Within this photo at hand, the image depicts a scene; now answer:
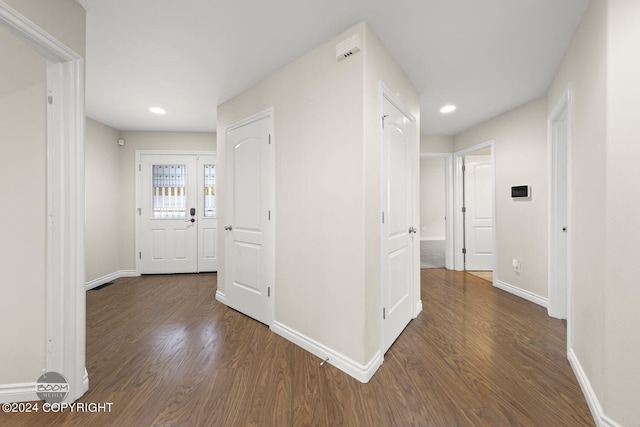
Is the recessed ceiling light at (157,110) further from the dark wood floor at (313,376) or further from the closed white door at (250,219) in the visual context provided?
the dark wood floor at (313,376)

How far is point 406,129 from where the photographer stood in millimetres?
2455

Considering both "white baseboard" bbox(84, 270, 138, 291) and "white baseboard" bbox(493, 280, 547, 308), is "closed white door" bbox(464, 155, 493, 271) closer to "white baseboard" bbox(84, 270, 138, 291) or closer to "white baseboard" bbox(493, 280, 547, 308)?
"white baseboard" bbox(493, 280, 547, 308)

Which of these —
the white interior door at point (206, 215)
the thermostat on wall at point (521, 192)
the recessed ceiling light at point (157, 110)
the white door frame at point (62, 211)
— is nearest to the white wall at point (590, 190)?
the thermostat on wall at point (521, 192)

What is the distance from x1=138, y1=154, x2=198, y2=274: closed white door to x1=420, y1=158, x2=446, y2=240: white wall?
227 inches

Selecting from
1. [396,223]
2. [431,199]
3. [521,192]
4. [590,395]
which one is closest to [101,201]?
[396,223]

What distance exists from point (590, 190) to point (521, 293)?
2255 mm

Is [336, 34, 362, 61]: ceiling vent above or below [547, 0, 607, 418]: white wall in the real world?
above

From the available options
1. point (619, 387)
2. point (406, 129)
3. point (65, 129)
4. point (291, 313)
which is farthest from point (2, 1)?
point (619, 387)

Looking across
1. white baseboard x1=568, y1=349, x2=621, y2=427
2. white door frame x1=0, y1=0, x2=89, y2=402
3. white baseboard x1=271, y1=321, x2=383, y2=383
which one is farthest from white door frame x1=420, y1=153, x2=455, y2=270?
white door frame x1=0, y1=0, x2=89, y2=402

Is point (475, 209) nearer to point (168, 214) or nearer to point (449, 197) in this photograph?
point (449, 197)

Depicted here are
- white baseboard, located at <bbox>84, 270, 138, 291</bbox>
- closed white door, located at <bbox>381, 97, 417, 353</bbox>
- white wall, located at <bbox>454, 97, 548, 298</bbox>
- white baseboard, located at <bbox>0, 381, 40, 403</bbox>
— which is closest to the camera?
white baseboard, located at <bbox>0, 381, 40, 403</bbox>

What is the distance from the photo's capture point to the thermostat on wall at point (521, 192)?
123 inches

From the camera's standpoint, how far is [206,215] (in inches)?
179

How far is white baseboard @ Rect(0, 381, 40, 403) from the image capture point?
1.49m
